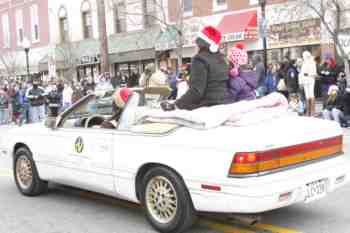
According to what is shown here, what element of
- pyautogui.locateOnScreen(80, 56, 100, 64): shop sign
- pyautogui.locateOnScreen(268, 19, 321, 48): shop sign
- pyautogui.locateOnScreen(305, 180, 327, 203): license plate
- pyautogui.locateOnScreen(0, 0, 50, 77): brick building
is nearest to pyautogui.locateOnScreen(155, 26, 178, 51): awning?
pyautogui.locateOnScreen(268, 19, 321, 48): shop sign

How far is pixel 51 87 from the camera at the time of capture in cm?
2111

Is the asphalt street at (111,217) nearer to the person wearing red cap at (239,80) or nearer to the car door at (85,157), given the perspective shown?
the car door at (85,157)

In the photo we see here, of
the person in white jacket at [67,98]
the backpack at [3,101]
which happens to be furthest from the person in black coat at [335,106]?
the backpack at [3,101]

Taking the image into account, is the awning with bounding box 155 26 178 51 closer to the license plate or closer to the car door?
the car door

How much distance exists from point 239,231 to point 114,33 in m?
26.9

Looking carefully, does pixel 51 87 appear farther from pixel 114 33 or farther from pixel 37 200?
pixel 37 200

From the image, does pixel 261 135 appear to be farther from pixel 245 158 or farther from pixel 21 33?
pixel 21 33

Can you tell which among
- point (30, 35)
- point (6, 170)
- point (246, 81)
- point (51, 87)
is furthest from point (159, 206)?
point (30, 35)

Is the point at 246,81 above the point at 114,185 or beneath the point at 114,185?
above

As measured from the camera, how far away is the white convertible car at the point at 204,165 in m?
4.37

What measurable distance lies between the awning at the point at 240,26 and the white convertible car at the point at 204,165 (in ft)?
54.6

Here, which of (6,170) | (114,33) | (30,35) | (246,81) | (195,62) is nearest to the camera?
(195,62)

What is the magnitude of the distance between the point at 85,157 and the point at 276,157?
2254 millimetres

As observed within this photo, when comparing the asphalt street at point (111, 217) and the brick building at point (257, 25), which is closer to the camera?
the asphalt street at point (111, 217)
